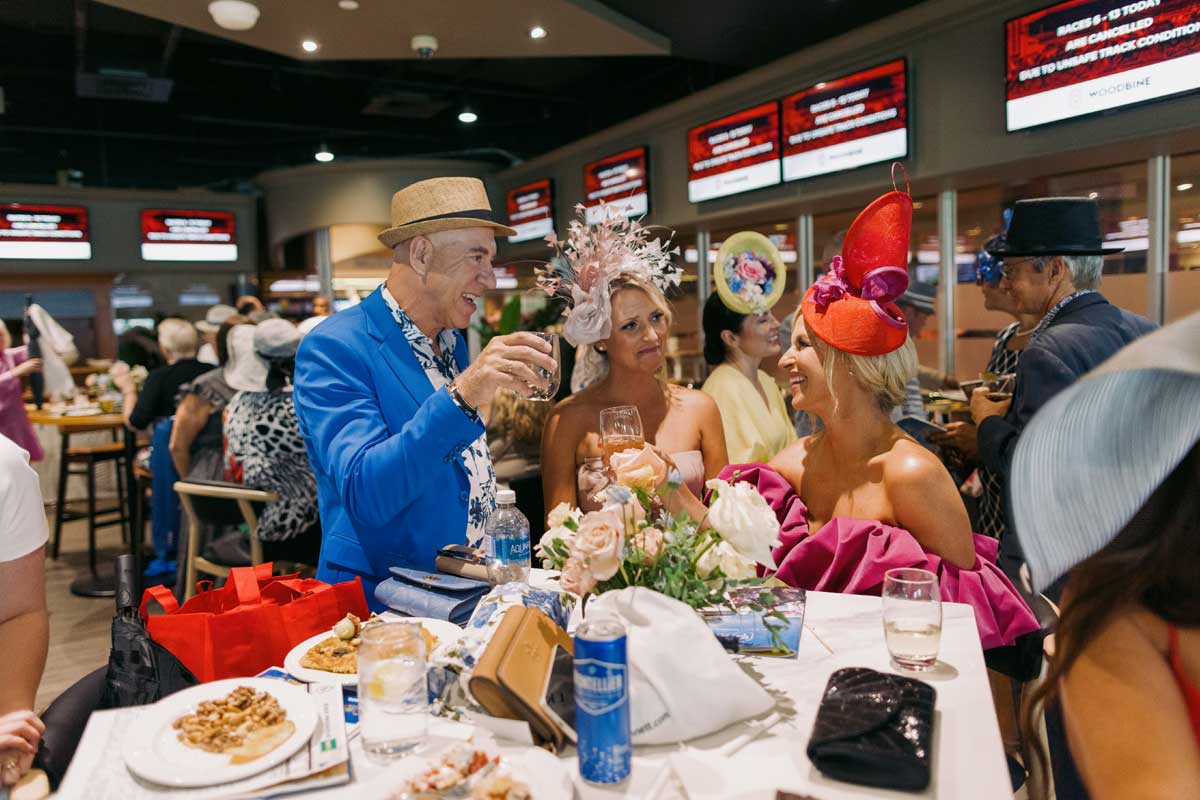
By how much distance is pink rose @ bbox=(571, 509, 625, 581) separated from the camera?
1162mm

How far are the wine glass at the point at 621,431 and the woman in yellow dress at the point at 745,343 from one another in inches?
58.7

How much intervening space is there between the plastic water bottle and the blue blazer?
179mm

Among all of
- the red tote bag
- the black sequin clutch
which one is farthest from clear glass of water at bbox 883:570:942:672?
the red tote bag

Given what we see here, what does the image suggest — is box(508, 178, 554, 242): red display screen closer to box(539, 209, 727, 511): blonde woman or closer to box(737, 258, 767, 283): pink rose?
box(737, 258, 767, 283): pink rose

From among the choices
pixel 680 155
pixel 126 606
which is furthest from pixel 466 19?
pixel 126 606

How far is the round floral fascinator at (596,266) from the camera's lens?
2.30 m

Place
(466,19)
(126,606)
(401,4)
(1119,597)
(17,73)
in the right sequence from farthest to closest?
(17,73), (466,19), (401,4), (126,606), (1119,597)

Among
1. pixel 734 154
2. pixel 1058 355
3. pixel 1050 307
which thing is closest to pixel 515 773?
pixel 1058 355

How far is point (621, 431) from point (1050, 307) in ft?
7.50

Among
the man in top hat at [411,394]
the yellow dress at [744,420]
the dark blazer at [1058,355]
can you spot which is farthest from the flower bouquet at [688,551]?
the yellow dress at [744,420]

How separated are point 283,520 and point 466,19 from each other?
353 centimetres

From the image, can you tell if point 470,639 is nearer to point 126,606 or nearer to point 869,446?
point 126,606

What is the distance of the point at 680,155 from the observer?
6875mm

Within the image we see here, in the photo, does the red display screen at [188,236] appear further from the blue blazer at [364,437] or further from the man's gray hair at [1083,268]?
the man's gray hair at [1083,268]
